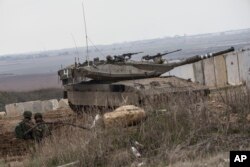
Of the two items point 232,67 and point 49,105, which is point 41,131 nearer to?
point 49,105

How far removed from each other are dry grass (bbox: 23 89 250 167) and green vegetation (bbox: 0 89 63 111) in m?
32.8

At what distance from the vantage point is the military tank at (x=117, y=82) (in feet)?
52.5

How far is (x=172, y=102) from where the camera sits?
1109cm

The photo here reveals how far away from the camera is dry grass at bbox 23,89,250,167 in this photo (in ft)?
30.1

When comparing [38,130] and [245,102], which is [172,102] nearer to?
[245,102]

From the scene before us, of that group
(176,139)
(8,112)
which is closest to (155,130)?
(176,139)

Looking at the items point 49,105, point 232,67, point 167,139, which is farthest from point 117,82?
point 167,139

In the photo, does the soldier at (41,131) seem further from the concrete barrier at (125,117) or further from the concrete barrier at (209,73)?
the concrete barrier at (209,73)

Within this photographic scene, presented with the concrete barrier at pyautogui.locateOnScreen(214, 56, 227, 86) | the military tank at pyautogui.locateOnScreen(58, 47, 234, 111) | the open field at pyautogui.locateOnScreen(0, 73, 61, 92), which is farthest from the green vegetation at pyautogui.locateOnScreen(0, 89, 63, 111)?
the military tank at pyautogui.locateOnScreen(58, 47, 234, 111)

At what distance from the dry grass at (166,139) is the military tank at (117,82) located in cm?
464

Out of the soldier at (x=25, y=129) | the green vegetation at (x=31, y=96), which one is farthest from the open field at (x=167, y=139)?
the green vegetation at (x=31, y=96)

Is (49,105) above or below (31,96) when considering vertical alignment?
above

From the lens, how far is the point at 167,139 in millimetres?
9656

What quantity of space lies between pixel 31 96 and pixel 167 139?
40692mm
